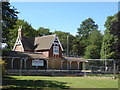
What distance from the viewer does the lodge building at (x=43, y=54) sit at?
139 ft

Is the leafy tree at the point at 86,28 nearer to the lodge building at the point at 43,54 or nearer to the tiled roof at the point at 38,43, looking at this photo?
the lodge building at the point at 43,54

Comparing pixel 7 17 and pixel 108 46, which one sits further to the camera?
pixel 108 46

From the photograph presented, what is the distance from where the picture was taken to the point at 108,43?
1823 inches

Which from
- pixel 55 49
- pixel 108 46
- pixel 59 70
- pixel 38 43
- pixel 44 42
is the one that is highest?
pixel 44 42

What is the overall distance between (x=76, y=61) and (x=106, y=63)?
29.0 ft

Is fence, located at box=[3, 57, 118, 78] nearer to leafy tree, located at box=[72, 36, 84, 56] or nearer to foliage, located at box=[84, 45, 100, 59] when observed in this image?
foliage, located at box=[84, 45, 100, 59]

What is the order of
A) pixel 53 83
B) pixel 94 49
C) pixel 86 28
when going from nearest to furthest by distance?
pixel 53 83
pixel 94 49
pixel 86 28

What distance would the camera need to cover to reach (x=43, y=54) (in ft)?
156

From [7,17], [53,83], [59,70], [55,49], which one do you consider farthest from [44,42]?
[53,83]

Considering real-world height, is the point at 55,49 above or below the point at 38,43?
below

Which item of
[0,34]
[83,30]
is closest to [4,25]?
[0,34]

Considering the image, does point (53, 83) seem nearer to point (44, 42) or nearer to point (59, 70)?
point (59, 70)

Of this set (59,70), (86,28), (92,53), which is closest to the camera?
(59,70)

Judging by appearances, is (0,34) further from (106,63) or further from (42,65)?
(106,63)
